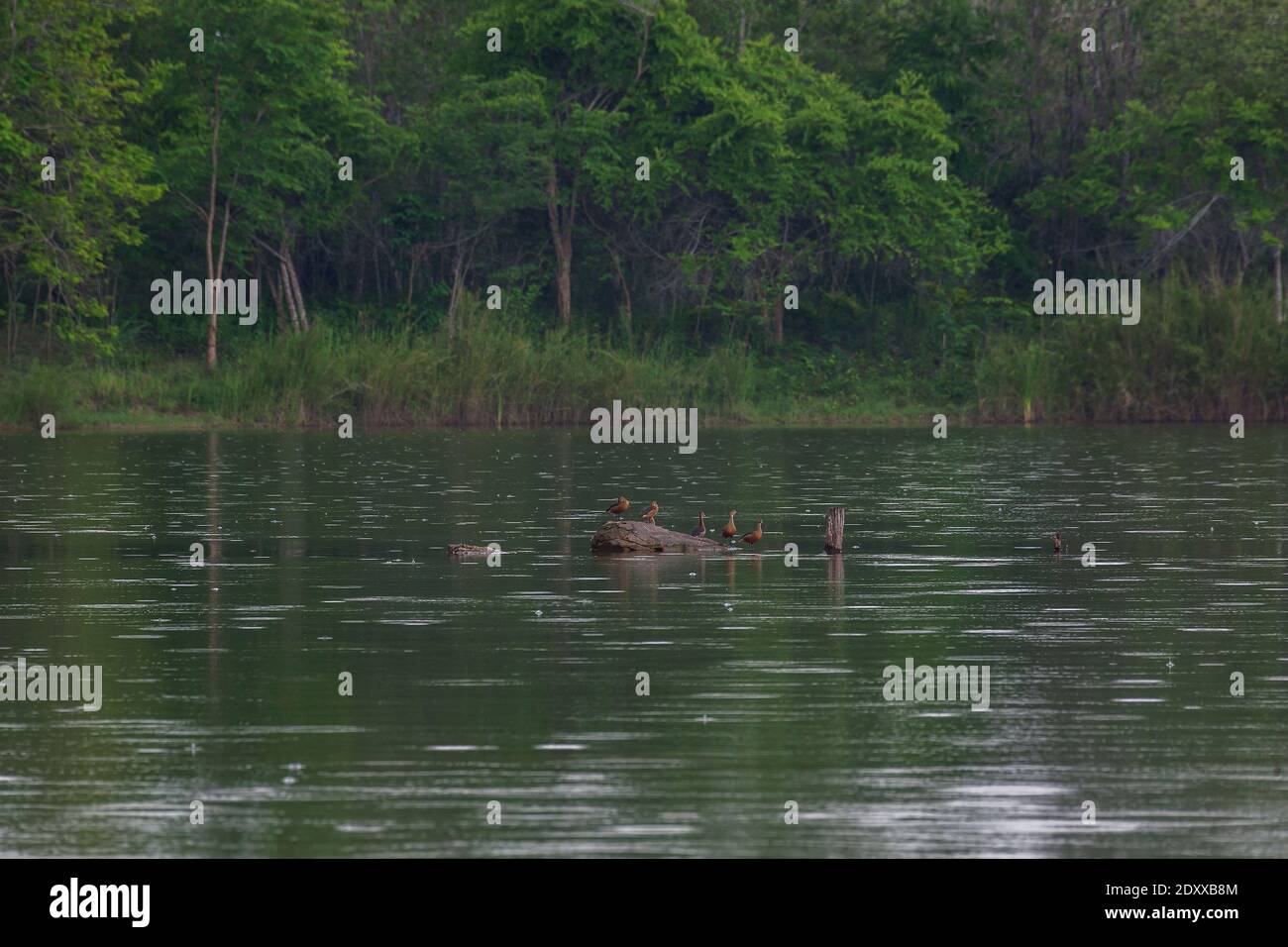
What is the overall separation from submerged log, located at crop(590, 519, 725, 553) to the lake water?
0.31m

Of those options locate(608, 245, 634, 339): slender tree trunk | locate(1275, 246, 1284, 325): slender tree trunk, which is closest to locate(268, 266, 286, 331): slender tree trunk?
locate(608, 245, 634, 339): slender tree trunk

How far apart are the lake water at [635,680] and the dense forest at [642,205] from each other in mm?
27272

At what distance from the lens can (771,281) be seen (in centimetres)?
6600

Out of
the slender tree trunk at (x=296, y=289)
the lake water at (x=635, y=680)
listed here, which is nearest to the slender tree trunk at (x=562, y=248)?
the slender tree trunk at (x=296, y=289)

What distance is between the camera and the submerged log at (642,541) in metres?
22.6

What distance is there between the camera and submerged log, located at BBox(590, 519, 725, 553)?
74.0 feet

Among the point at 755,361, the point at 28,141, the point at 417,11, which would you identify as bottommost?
the point at 755,361

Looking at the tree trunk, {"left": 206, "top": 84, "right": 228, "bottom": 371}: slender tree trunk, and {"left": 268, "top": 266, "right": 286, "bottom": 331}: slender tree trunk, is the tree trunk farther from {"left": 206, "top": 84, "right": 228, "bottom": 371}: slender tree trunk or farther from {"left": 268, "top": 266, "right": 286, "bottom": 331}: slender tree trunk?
{"left": 268, "top": 266, "right": 286, "bottom": 331}: slender tree trunk

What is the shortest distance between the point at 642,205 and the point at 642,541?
42.9 m

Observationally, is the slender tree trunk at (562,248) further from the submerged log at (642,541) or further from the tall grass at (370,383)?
the submerged log at (642,541)

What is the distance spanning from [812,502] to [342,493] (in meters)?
6.87
